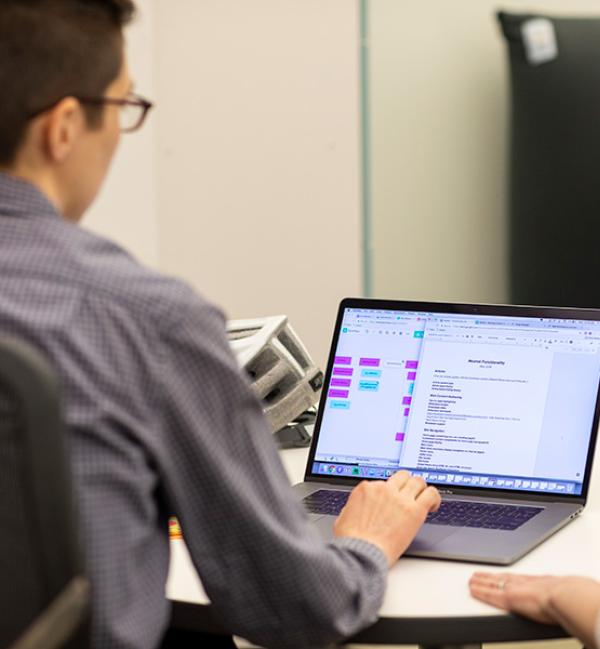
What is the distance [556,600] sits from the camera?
3.83 feet

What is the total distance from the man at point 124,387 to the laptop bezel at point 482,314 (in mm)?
448

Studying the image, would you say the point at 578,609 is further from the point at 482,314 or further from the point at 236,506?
the point at 482,314

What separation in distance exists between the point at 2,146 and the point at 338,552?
497 mm

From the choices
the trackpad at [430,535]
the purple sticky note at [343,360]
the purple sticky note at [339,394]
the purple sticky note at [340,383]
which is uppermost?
the purple sticky note at [343,360]

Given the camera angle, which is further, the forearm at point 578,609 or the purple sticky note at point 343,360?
the purple sticky note at point 343,360

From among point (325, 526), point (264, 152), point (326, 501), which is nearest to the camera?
point (325, 526)

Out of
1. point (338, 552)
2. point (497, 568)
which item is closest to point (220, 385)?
point (338, 552)

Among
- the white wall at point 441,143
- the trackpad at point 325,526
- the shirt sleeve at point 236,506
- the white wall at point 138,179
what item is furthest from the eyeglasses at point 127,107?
the white wall at point 138,179

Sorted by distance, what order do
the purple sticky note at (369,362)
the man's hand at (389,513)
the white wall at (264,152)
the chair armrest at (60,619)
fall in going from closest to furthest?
the chair armrest at (60,619) < the man's hand at (389,513) < the purple sticky note at (369,362) < the white wall at (264,152)

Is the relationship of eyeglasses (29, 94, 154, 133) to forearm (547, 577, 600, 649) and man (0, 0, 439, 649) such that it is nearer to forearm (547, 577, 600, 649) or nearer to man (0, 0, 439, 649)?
man (0, 0, 439, 649)

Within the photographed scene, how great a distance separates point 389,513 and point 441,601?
0.13 meters

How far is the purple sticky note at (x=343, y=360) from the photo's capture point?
5.37 feet

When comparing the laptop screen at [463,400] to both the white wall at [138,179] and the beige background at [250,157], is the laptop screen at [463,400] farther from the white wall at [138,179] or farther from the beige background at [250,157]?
the white wall at [138,179]

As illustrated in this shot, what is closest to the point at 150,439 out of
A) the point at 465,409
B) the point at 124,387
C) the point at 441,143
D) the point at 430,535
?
the point at 124,387
